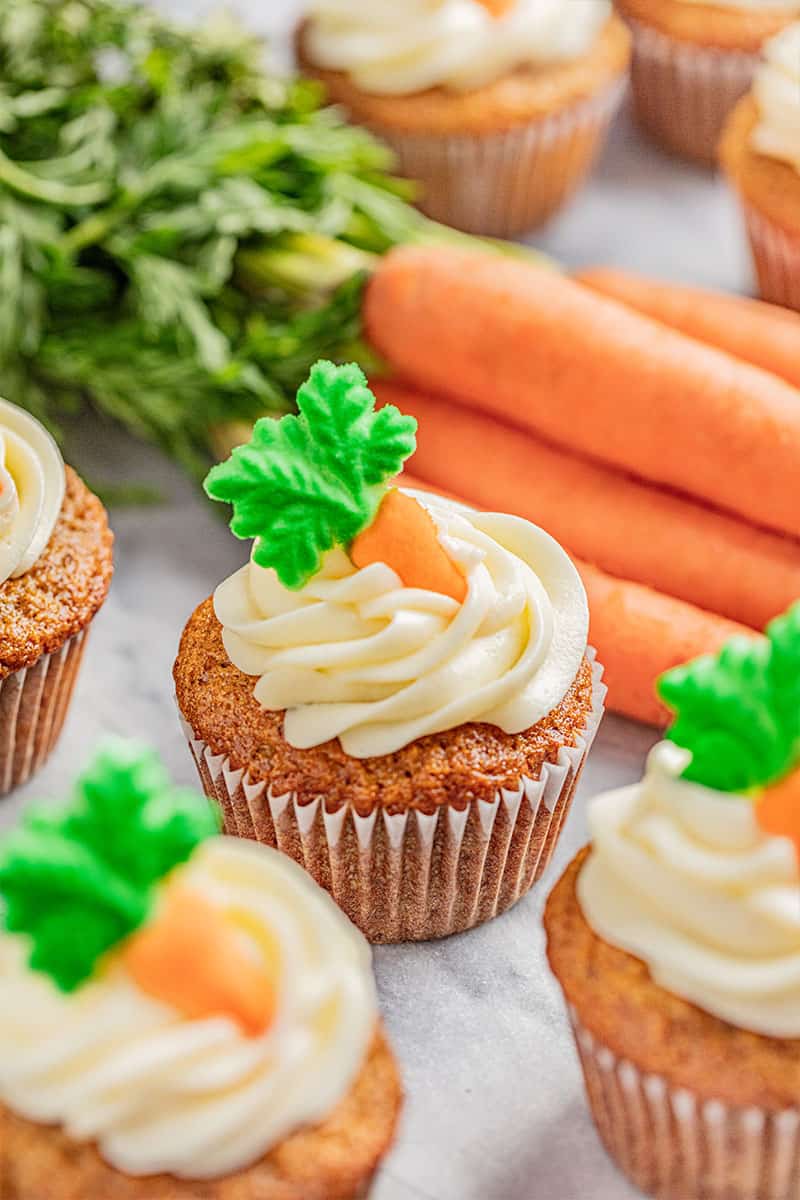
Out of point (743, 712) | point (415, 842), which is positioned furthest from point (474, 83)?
point (743, 712)

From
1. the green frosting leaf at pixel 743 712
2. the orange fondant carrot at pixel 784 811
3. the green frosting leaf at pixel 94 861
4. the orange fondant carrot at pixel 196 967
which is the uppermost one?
the green frosting leaf at pixel 743 712

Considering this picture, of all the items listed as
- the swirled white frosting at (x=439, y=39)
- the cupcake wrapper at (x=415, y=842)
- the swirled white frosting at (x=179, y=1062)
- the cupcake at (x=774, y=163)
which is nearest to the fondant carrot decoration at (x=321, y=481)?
the cupcake wrapper at (x=415, y=842)

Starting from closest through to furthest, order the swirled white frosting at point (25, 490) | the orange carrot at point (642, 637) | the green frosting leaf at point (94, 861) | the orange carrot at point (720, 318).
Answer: the green frosting leaf at point (94, 861), the swirled white frosting at point (25, 490), the orange carrot at point (642, 637), the orange carrot at point (720, 318)

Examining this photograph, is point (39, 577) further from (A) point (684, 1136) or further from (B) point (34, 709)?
(A) point (684, 1136)

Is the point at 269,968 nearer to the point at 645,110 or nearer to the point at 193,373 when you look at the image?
the point at 193,373

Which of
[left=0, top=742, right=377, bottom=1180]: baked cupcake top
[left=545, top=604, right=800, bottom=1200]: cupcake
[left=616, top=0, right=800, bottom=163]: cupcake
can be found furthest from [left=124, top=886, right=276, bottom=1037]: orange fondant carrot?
[left=616, top=0, right=800, bottom=163]: cupcake

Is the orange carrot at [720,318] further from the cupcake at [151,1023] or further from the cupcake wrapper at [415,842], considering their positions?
the cupcake at [151,1023]

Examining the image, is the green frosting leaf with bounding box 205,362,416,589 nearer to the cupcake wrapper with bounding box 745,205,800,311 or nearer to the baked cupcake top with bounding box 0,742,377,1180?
the baked cupcake top with bounding box 0,742,377,1180

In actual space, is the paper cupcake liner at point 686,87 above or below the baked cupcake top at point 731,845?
below
